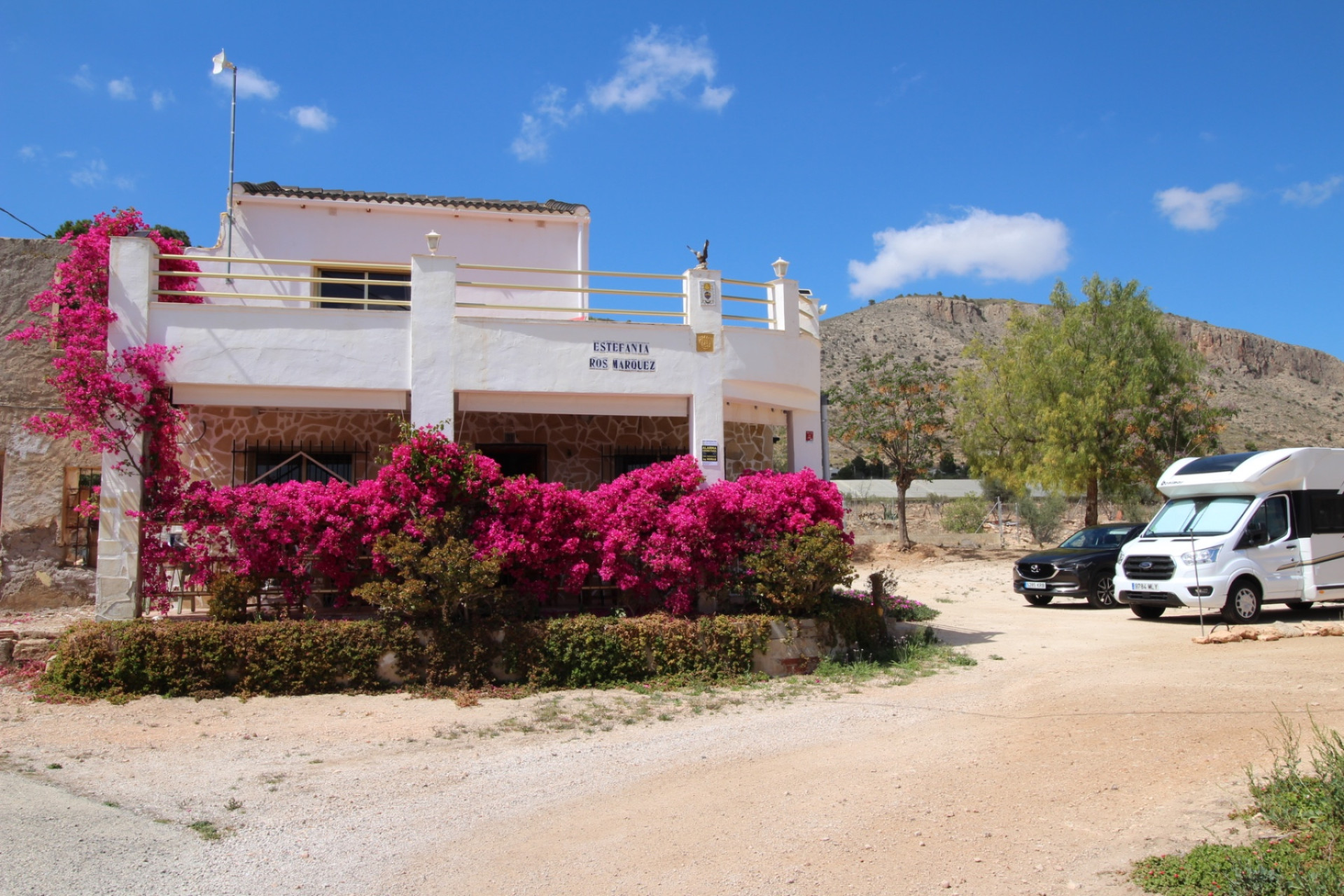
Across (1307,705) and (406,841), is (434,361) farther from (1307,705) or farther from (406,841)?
(1307,705)

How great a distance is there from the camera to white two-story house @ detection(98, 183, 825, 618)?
1156cm

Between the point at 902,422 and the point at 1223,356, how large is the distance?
2711 inches

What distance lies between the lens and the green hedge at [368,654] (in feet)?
32.1

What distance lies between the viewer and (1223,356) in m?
82.4

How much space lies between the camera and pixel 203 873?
5250 millimetres

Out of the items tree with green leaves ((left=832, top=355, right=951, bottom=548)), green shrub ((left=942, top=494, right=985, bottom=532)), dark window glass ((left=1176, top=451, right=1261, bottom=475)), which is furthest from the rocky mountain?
dark window glass ((left=1176, top=451, right=1261, bottom=475))

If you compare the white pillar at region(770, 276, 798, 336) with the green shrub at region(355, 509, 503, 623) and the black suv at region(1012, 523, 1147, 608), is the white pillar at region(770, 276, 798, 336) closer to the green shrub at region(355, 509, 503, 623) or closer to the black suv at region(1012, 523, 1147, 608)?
the green shrub at region(355, 509, 503, 623)

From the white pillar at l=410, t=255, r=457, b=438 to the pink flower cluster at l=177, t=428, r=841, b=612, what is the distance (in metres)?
0.76

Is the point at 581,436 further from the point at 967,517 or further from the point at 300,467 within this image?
the point at 967,517

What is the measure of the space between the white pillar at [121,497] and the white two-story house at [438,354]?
0.02 meters

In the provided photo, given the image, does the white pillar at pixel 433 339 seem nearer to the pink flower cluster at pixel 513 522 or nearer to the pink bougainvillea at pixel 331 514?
the pink flower cluster at pixel 513 522

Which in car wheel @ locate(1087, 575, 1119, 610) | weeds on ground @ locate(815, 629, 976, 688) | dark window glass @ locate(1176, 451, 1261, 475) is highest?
dark window glass @ locate(1176, 451, 1261, 475)

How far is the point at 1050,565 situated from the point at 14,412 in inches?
674

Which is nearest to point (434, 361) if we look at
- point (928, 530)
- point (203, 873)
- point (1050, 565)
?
point (203, 873)
